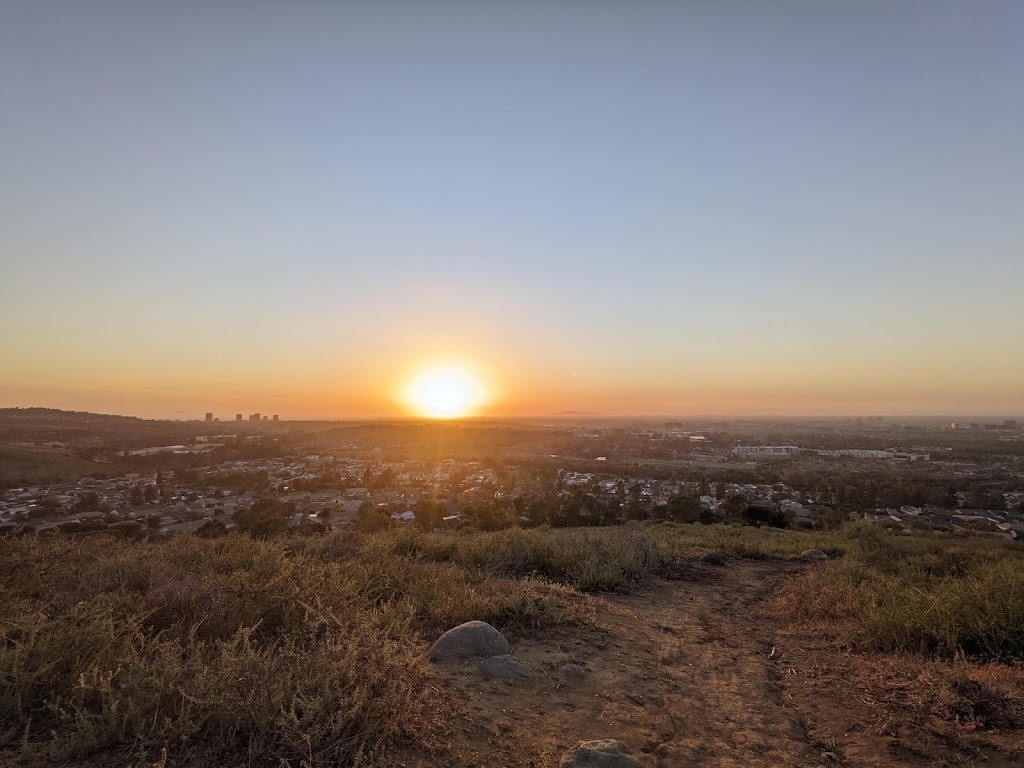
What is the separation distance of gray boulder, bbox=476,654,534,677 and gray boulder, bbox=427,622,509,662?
237 mm

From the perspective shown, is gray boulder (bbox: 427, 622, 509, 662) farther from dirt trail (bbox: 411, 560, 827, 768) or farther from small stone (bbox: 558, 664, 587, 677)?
small stone (bbox: 558, 664, 587, 677)

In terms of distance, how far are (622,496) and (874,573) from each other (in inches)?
965

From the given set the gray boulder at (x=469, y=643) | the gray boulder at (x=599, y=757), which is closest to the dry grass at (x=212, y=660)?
the gray boulder at (x=469, y=643)

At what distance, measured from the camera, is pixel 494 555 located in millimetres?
10133

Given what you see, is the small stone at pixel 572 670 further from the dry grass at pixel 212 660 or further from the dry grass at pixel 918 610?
the dry grass at pixel 918 610

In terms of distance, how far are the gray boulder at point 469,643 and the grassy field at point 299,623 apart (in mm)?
297

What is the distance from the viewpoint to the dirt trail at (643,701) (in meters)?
3.85

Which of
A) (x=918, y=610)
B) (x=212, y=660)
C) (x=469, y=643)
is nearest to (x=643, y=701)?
(x=469, y=643)

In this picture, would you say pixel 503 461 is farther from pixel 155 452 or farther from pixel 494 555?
pixel 494 555

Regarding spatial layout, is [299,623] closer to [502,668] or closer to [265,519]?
[502,668]

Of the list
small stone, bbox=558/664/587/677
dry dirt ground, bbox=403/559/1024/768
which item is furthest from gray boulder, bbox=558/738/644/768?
small stone, bbox=558/664/587/677

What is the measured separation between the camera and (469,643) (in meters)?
5.51

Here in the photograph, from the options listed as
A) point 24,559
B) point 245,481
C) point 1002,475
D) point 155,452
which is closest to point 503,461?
point 245,481

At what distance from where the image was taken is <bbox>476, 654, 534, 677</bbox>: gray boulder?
5.02 m
